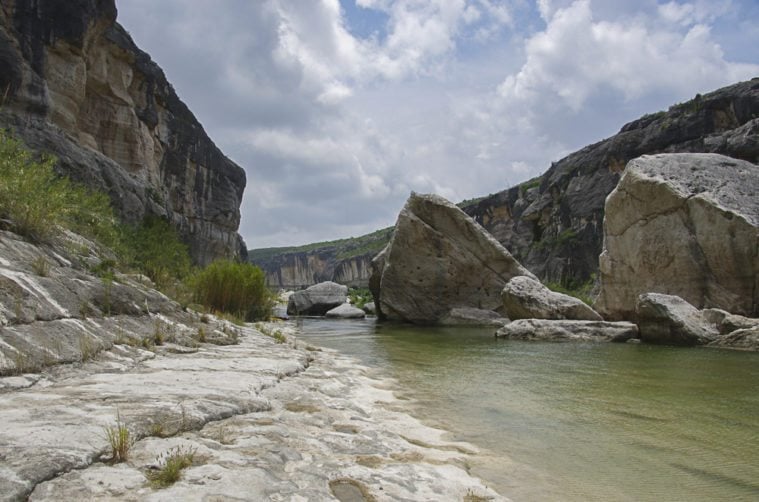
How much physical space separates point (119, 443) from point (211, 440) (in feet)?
1.92

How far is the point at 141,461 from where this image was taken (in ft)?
7.71

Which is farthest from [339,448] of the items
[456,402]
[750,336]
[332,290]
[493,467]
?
[332,290]

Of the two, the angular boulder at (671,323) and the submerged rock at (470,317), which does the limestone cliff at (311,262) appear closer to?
the submerged rock at (470,317)

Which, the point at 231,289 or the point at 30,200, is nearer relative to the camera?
the point at 30,200

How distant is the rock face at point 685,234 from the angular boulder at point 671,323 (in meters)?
1.99

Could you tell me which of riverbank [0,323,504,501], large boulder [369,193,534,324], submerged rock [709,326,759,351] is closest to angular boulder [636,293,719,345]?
submerged rock [709,326,759,351]

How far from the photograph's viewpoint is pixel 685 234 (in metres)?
14.2

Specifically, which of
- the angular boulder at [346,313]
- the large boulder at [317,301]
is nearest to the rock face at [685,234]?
the angular boulder at [346,313]

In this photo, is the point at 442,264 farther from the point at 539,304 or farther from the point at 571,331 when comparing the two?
the point at 571,331

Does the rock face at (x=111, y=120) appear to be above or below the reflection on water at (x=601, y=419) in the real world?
above

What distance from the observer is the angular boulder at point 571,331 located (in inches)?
517

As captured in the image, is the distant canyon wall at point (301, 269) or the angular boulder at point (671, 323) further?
the distant canyon wall at point (301, 269)

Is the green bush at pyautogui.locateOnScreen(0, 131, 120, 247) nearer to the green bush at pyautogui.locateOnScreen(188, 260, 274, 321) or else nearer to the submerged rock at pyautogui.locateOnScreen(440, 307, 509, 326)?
the green bush at pyautogui.locateOnScreen(188, 260, 274, 321)

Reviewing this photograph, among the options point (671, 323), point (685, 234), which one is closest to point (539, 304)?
point (685, 234)
